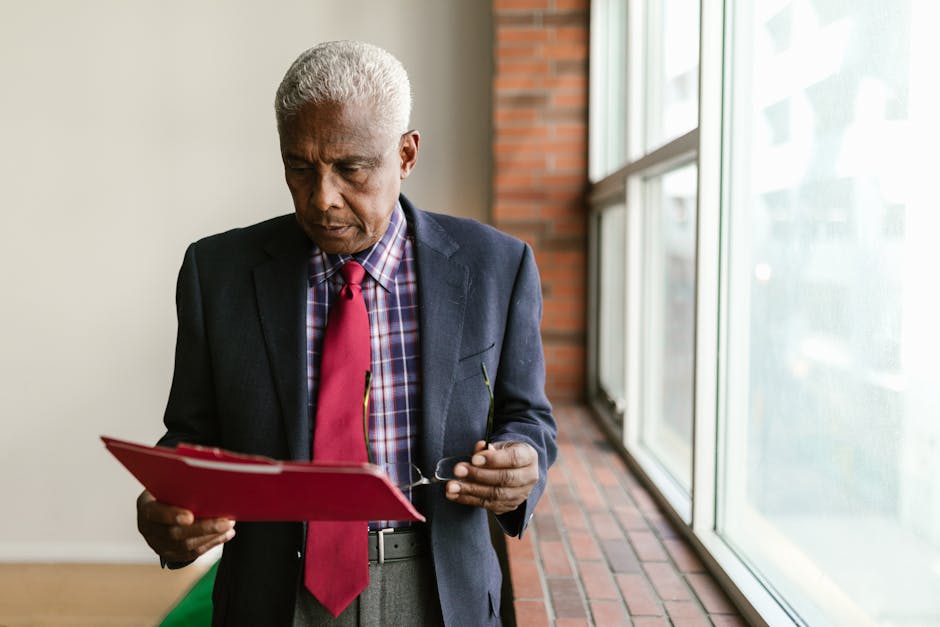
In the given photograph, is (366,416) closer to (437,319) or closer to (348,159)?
(437,319)

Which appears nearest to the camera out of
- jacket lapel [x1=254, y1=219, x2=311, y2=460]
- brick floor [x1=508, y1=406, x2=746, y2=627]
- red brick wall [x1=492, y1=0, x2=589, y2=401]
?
jacket lapel [x1=254, y1=219, x2=311, y2=460]

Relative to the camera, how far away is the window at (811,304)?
3.99ft

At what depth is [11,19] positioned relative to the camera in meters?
4.23

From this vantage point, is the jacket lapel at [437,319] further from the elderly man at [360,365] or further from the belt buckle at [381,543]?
the belt buckle at [381,543]

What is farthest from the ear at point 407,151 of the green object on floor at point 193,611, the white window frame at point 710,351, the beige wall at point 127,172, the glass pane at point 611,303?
the beige wall at point 127,172

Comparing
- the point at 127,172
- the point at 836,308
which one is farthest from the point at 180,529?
the point at 127,172

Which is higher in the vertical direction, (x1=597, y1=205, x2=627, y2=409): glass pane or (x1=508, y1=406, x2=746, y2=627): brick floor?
(x1=597, y1=205, x2=627, y2=409): glass pane

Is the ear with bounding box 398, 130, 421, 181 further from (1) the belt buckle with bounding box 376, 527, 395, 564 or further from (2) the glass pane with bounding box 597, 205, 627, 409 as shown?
(2) the glass pane with bounding box 597, 205, 627, 409

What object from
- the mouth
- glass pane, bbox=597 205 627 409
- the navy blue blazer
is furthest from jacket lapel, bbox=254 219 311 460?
glass pane, bbox=597 205 627 409

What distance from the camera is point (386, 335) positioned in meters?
1.37

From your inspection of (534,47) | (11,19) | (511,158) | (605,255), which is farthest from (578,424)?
(11,19)

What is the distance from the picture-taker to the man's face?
48.4 inches

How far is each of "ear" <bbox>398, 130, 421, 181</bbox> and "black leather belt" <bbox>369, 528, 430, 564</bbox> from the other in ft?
1.93

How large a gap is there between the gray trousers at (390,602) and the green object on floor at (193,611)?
4.50 feet
